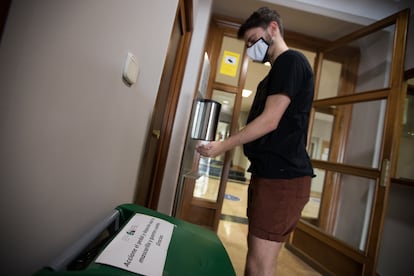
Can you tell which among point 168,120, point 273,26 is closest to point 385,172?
point 273,26

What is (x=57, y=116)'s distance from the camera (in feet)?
1.36

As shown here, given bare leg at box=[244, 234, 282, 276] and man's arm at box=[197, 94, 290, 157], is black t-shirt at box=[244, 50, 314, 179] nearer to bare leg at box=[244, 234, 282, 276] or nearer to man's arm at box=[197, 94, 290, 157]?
man's arm at box=[197, 94, 290, 157]

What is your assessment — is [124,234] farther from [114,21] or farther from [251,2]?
[251,2]

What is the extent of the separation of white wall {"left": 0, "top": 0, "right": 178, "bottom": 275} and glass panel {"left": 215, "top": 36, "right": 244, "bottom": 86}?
1750 mm

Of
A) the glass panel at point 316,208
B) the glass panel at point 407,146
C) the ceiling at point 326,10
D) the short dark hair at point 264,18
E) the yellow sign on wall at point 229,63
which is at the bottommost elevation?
the glass panel at point 316,208

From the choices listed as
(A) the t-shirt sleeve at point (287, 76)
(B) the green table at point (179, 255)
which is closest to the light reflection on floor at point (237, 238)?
(B) the green table at point (179, 255)

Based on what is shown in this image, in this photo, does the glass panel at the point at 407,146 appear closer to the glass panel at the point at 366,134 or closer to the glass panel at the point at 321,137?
the glass panel at the point at 366,134

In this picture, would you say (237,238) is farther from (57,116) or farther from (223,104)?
(57,116)

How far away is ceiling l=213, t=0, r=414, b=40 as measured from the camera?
1972 millimetres

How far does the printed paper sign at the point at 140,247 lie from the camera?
0.39 metres

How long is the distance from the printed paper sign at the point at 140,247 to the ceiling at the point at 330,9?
219cm

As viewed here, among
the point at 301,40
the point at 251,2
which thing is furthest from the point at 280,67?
the point at 301,40

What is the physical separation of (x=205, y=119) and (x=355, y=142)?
5.42 ft

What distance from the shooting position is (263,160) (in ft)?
2.81
